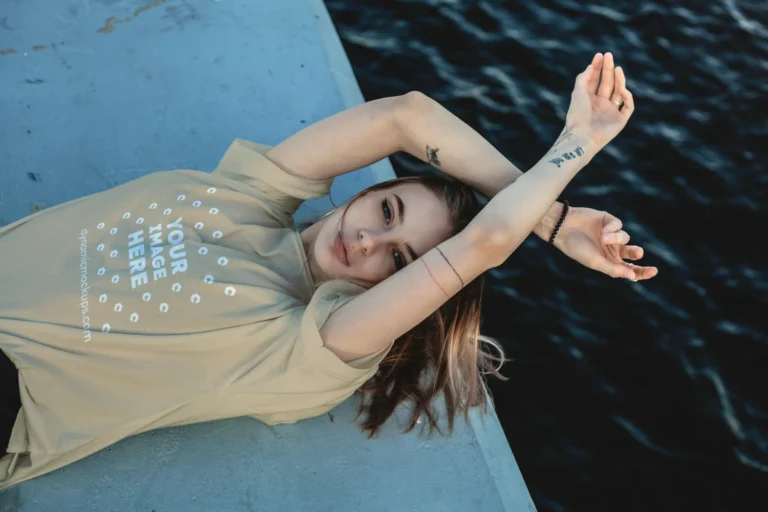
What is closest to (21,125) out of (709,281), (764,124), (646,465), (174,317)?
(174,317)

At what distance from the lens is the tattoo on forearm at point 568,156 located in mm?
2711

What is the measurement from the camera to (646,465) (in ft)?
14.1

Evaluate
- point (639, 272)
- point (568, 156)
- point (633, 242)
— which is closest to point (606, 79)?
point (568, 156)

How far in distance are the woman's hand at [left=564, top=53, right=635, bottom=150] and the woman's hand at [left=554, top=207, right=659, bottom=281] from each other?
297 millimetres

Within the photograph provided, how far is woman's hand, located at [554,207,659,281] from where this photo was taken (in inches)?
103

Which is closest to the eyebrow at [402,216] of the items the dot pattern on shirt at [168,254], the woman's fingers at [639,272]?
the dot pattern on shirt at [168,254]

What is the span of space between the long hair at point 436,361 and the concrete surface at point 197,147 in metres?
0.10

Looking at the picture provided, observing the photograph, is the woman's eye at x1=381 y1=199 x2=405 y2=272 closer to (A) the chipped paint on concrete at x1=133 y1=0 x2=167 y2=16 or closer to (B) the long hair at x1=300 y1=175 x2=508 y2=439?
(B) the long hair at x1=300 y1=175 x2=508 y2=439

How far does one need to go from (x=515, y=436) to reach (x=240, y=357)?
226cm

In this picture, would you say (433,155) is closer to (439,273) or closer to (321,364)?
(439,273)

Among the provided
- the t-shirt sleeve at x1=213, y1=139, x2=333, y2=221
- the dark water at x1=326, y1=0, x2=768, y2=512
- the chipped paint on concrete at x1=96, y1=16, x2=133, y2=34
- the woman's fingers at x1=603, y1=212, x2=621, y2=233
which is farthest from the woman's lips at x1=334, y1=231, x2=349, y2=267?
the chipped paint on concrete at x1=96, y1=16, x2=133, y2=34

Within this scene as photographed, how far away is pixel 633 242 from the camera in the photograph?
5199mm

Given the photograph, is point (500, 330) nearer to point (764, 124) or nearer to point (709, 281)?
point (709, 281)

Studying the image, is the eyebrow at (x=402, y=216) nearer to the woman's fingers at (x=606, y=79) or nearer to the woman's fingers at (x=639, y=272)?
the woman's fingers at (x=639, y=272)
